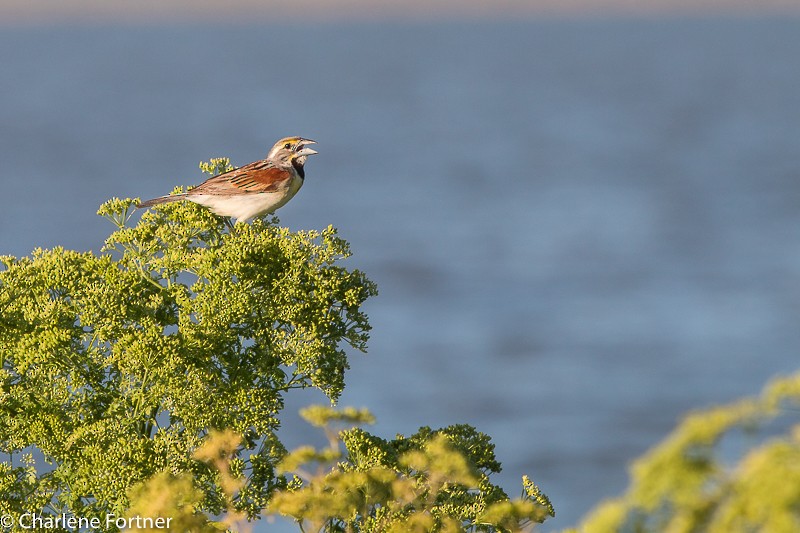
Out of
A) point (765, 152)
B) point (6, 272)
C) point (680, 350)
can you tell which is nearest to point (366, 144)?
point (765, 152)

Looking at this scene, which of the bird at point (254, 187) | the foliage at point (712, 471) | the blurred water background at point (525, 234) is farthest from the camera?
the blurred water background at point (525, 234)

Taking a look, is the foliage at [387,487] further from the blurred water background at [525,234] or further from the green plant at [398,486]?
the blurred water background at [525,234]

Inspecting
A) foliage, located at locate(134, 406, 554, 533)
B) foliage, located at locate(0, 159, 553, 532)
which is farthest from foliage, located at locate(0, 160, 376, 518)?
foliage, located at locate(134, 406, 554, 533)

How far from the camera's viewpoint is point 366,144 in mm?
163125

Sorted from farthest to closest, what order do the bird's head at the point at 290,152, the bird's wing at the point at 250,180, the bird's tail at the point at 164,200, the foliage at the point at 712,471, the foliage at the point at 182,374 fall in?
1. the bird's head at the point at 290,152
2. the bird's wing at the point at 250,180
3. the bird's tail at the point at 164,200
4. the foliage at the point at 182,374
5. the foliage at the point at 712,471

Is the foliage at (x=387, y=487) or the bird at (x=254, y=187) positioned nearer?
the foliage at (x=387, y=487)

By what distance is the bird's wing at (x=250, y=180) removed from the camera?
44.9 feet

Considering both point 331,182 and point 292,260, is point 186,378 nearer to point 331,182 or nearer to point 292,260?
point 292,260

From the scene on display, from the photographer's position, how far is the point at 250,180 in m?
15.1

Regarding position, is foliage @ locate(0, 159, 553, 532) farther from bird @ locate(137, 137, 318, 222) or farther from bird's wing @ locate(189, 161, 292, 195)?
bird's wing @ locate(189, 161, 292, 195)

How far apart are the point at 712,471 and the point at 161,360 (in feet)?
19.2

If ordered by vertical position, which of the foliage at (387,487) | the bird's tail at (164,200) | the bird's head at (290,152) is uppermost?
the bird's head at (290,152)

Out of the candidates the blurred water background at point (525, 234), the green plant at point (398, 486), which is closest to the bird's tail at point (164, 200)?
the green plant at point (398, 486)

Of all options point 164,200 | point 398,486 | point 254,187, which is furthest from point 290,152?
point 398,486
